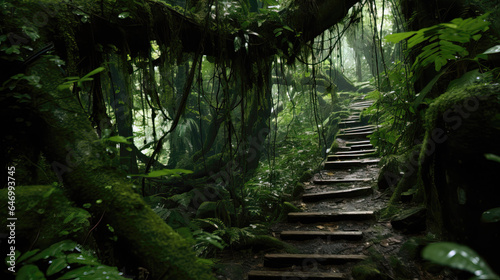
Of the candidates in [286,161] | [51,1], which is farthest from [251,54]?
[286,161]

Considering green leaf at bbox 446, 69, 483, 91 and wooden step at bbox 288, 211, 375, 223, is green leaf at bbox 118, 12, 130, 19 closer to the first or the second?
green leaf at bbox 446, 69, 483, 91

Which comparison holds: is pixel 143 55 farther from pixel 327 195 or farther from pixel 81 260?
pixel 327 195

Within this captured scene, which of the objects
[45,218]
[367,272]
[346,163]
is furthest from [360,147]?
[45,218]

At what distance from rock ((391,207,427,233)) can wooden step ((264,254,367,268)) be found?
0.76 m

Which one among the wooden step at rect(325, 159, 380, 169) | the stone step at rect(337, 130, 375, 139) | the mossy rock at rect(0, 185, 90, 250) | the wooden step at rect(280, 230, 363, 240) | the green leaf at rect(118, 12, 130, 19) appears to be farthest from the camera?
the stone step at rect(337, 130, 375, 139)

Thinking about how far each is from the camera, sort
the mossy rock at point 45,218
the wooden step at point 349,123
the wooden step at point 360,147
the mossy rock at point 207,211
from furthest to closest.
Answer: the wooden step at point 349,123, the wooden step at point 360,147, the mossy rock at point 207,211, the mossy rock at point 45,218

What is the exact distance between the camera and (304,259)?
12.8 feet

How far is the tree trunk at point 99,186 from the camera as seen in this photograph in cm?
149

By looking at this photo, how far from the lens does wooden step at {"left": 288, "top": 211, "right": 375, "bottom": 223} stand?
15.6 feet

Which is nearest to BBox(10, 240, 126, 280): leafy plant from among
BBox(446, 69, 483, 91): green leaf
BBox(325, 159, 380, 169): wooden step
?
BBox(446, 69, 483, 91): green leaf

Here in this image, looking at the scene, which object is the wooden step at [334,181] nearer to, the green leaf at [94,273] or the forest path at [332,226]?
the forest path at [332,226]

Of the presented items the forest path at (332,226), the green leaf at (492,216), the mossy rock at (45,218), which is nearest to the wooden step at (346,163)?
the forest path at (332,226)

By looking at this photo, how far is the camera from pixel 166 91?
374 centimetres

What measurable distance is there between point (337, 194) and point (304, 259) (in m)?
2.22
